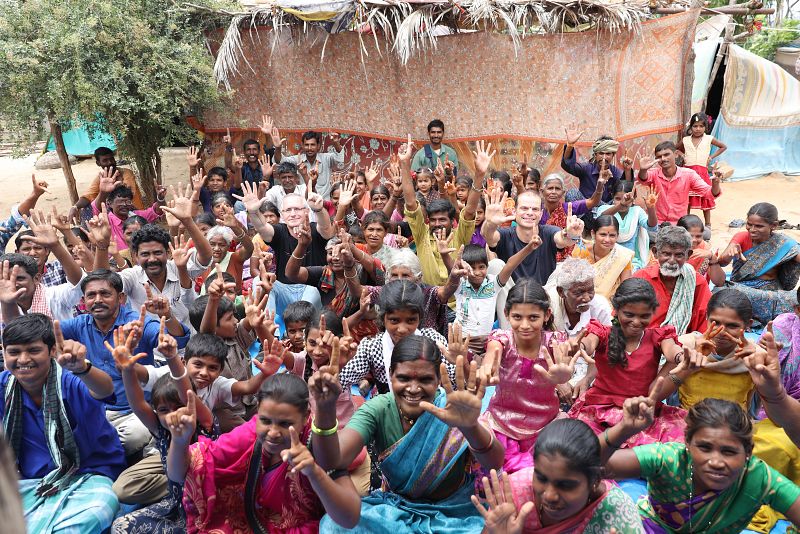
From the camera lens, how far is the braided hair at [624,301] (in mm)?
3547

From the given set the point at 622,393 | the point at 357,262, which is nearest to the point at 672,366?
the point at 622,393

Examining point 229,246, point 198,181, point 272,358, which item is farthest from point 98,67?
point 272,358

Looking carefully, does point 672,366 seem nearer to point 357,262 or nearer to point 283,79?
point 357,262

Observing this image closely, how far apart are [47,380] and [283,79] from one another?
7201 mm

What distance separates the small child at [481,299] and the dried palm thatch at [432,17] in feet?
15.3

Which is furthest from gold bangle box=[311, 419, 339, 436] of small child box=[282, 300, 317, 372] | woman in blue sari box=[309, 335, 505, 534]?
small child box=[282, 300, 317, 372]

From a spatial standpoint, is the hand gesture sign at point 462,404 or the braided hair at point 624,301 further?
the braided hair at point 624,301

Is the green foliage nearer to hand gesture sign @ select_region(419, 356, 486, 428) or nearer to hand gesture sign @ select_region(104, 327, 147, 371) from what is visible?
hand gesture sign @ select_region(419, 356, 486, 428)

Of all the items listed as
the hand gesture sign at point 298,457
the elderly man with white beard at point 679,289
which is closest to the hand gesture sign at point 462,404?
the hand gesture sign at point 298,457

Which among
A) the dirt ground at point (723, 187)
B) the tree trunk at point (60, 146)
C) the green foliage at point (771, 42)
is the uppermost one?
the green foliage at point (771, 42)

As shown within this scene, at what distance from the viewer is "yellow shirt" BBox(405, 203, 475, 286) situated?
17.5 feet

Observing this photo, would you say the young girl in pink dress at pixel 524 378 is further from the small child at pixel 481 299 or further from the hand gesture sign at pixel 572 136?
the hand gesture sign at pixel 572 136

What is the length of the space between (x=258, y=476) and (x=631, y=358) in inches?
81.0

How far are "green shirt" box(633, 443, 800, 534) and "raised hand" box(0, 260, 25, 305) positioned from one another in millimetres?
3511
